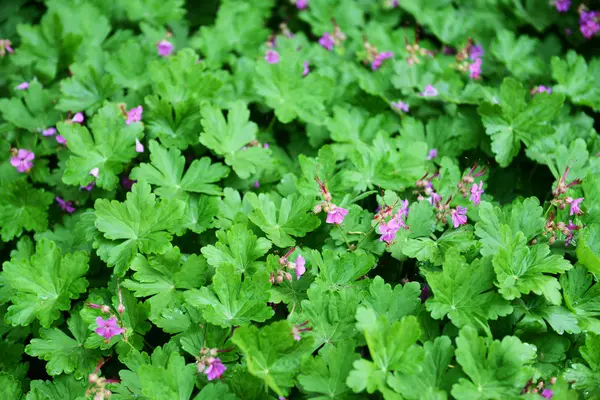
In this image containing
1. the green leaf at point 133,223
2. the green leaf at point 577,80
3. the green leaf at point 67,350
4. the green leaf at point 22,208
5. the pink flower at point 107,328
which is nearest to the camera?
the pink flower at point 107,328

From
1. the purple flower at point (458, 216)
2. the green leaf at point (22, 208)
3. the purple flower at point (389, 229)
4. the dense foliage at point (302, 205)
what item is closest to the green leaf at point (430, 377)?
the dense foliage at point (302, 205)

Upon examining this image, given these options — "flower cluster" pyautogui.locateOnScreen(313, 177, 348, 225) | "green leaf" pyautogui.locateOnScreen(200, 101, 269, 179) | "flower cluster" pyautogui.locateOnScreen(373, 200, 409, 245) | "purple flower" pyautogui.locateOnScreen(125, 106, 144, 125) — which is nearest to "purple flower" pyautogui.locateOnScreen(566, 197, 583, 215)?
"flower cluster" pyautogui.locateOnScreen(373, 200, 409, 245)

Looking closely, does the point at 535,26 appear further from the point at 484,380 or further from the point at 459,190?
the point at 484,380

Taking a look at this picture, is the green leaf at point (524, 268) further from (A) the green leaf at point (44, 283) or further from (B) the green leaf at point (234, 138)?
(A) the green leaf at point (44, 283)

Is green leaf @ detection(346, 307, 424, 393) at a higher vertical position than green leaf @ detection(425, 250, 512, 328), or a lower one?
lower

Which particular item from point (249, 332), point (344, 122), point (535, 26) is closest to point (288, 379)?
point (249, 332)

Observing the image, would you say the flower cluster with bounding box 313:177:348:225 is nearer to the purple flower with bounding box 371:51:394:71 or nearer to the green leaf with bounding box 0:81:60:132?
the purple flower with bounding box 371:51:394:71
